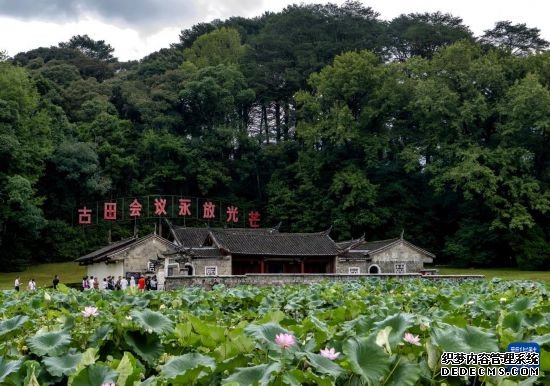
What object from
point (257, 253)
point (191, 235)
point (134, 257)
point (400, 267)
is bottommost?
point (400, 267)

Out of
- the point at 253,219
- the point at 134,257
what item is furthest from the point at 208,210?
the point at 134,257

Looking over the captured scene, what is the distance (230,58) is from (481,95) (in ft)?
74.7

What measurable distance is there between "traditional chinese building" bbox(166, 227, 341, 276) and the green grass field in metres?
6.67

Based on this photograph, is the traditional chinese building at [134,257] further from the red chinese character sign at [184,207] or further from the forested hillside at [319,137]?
the red chinese character sign at [184,207]

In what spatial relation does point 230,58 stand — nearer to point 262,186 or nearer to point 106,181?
point 262,186

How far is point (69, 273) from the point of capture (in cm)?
3856

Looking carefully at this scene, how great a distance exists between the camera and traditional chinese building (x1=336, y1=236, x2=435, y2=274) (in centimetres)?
3362

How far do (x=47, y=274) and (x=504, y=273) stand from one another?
25.1 meters

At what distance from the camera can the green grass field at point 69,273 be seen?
31856 millimetres

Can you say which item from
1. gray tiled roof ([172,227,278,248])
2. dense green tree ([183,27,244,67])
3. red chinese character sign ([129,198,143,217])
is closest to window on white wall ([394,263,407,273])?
gray tiled roof ([172,227,278,248])

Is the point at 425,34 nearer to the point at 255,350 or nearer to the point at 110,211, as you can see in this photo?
the point at 110,211

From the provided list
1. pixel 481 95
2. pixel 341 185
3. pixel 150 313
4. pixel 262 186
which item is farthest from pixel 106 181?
pixel 150 313

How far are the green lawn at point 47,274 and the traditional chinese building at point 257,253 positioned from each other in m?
7.03

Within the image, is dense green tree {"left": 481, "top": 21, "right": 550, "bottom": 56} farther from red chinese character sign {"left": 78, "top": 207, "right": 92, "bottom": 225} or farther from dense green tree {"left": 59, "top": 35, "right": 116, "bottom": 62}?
dense green tree {"left": 59, "top": 35, "right": 116, "bottom": 62}
